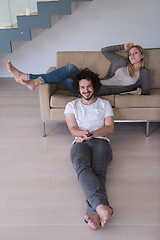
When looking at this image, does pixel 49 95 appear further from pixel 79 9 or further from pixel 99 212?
pixel 79 9

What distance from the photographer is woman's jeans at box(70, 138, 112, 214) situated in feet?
5.08

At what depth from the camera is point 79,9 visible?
393cm

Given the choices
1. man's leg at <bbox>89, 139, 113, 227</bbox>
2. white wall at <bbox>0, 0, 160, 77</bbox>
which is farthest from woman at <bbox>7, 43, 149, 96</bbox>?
white wall at <bbox>0, 0, 160, 77</bbox>

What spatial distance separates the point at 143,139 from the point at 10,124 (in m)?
1.46

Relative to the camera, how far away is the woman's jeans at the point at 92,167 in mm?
1549

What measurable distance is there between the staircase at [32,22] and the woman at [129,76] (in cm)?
132

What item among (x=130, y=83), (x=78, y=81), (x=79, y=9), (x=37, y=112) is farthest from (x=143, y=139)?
(x=79, y=9)

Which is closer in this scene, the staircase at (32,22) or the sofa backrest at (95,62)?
the sofa backrest at (95,62)

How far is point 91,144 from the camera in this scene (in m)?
1.96

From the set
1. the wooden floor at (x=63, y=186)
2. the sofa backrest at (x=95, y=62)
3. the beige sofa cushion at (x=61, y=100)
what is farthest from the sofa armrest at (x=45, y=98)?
the sofa backrest at (x=95, y=62)

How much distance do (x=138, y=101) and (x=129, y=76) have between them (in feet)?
1.01

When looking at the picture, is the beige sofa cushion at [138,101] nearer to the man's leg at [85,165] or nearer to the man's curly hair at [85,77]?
the man's curly hair at [85,77]

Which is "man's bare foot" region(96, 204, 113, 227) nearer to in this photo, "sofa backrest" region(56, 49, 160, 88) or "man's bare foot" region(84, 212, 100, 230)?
"man's bare foot" region(84, 212, 100, 230)

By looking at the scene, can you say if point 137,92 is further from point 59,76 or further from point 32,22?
point 32,22
